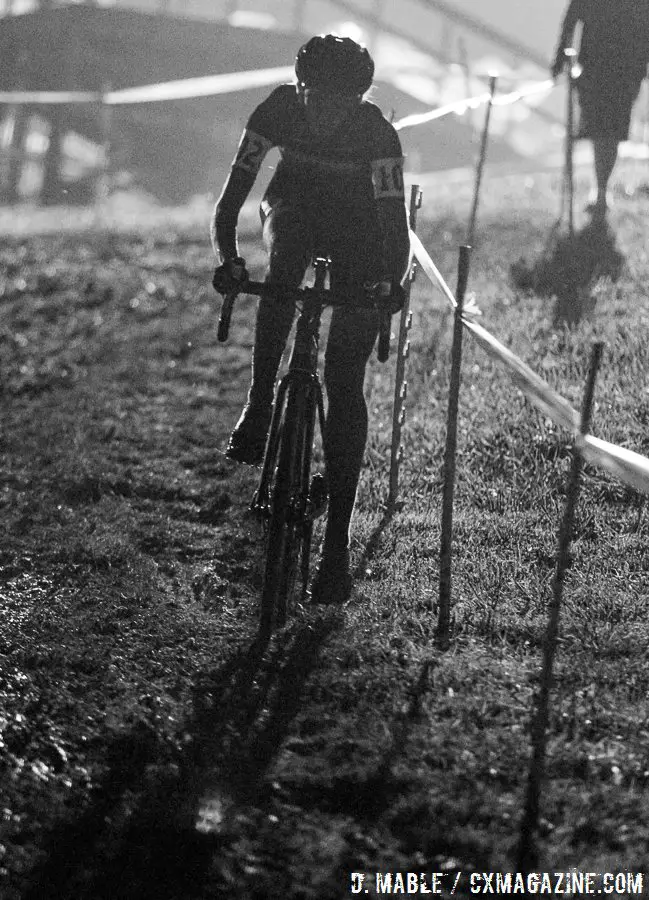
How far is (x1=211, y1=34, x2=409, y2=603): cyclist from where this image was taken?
5480 millimetres

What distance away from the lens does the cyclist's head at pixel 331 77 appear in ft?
18.0

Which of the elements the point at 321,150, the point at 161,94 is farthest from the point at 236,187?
the point at 161,94

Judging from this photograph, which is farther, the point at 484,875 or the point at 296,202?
the point at 296,202

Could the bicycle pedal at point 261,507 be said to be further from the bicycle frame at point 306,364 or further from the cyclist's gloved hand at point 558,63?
the cyclist's gloved hand at point 558,63

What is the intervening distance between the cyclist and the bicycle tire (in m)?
0.25

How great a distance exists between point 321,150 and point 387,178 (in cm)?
35

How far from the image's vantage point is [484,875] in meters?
3.56

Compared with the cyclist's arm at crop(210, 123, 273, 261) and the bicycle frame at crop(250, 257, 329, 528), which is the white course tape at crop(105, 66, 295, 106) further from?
the bicycle frame at crop(250, 257, 329, 528)

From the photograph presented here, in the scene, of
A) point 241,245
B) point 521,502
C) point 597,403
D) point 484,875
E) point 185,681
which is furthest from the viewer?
point 241,245

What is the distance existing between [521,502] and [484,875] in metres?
3.61

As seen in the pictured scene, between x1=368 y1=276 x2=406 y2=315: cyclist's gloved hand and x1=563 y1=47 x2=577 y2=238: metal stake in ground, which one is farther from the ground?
x1=563 y1=47 x2=577 y2=238: metal stake in ground

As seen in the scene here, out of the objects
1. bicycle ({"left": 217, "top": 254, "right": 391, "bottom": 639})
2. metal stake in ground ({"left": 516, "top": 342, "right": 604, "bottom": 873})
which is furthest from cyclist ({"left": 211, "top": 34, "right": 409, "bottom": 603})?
metal stake in ground ({"left": 516, "top": 342, "right": 604, "bottom": 873})

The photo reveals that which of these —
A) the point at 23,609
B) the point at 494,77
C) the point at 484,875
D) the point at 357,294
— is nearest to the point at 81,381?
the point at 494,77

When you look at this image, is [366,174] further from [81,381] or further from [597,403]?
[81,381]
